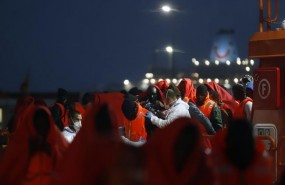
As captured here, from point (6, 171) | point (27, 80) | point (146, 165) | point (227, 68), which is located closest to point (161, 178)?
point (146, 165)

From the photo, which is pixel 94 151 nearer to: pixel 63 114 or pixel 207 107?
pixel 207 107

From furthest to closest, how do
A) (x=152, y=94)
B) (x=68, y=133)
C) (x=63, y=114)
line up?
(x=152, y=94)
(x=63, y=114)
(x=68, y=133)

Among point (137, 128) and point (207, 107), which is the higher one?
point (207, 107)

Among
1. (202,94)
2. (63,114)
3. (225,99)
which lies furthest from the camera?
(225,99)

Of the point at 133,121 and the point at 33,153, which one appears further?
the point at 133,121

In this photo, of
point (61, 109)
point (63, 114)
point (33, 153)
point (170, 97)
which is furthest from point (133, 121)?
point (33, 153)

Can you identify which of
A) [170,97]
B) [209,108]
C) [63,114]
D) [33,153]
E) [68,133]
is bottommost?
[33,153]

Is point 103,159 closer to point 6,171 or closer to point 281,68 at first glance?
point 6,171

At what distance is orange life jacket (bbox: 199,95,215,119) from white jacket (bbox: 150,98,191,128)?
3.96ft

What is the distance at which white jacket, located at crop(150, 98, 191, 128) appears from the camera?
38.2ft

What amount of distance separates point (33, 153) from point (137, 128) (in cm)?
541

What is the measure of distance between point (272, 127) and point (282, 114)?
210 mm

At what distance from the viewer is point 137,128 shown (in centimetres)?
1254

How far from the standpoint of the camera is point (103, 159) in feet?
17.2
